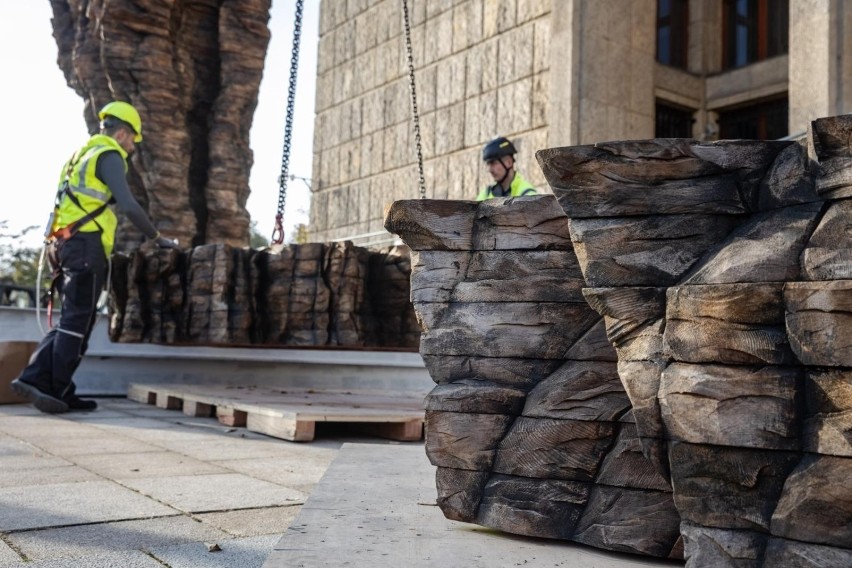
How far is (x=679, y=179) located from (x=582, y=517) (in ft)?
2.97

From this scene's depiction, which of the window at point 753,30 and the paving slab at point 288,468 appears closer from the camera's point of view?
the paving slab at point 288,468

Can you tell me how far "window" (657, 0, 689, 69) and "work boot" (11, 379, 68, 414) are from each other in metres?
10.5

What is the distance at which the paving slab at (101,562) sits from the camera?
2385 millimetres

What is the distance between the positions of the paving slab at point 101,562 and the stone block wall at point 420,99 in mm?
9684

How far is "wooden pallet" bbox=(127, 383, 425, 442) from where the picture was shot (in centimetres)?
518

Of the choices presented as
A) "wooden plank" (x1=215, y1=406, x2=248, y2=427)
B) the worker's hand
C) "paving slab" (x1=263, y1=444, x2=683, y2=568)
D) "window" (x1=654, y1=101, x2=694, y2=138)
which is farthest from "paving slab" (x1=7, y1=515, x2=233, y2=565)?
"window" (x1=654, y1=101, x2=694, y2=138)

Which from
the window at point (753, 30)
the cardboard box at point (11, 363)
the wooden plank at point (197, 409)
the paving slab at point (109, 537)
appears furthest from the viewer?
the window at point (753, 30)

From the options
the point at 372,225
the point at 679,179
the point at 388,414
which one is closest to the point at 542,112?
the point at 372,225

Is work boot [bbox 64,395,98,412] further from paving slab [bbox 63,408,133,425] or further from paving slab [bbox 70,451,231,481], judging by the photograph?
paving slab [bbox 70,451,231,481]

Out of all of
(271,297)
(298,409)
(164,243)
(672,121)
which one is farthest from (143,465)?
(672,121)

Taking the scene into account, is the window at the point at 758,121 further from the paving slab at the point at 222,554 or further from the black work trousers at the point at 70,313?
the paving slab at the point at 222,554

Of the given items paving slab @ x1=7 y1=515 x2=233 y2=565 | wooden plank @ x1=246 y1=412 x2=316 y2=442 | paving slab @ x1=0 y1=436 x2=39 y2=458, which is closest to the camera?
paving slab @ x1=7 y1=515 x2=233 y2=565

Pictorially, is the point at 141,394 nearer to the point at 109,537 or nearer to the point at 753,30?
the point at 109,537

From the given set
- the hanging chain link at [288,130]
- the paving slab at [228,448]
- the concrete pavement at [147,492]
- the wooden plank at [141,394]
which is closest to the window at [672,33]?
the hanging chain link at [288,130]
